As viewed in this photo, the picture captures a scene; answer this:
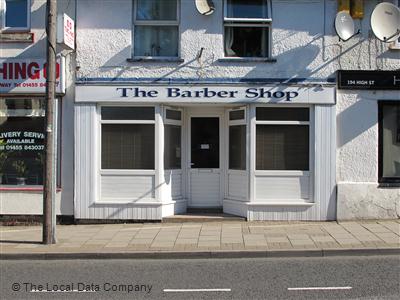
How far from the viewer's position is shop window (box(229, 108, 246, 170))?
12023 mm

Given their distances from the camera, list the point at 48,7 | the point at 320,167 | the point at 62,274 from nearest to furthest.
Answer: the point at 62,274 < the point at 48,7 < the point at 320,167

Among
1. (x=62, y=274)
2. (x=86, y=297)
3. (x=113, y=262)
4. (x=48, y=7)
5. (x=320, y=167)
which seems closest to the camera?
(x=86, y=297)

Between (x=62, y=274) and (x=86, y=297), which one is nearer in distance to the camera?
(x=86, y=297)

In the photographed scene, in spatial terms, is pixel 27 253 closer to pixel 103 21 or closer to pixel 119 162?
pixel 119 162

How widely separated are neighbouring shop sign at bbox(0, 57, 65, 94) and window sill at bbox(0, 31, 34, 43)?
1.42ft

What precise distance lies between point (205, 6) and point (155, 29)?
1264 millimetres

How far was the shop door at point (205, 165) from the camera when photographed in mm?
12492

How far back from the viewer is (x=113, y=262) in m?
8.53

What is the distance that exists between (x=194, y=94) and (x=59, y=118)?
10.0 feet

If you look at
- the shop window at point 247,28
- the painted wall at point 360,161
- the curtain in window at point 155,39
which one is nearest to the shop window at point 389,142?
the painted wall at point 360,161

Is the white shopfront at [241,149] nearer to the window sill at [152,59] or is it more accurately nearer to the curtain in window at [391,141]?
the window sill at [152,59]

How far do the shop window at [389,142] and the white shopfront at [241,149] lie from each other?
3.77ft

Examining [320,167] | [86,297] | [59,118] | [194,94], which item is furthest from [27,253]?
[320,167]

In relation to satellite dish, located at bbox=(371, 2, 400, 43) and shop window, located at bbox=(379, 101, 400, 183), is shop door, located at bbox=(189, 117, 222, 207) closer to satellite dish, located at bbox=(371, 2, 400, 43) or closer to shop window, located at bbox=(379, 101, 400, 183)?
shop window, located at bbox=(379, 101, 400, 183)
